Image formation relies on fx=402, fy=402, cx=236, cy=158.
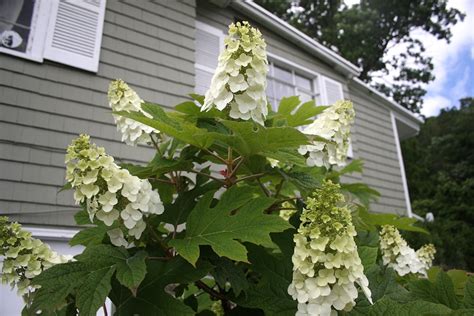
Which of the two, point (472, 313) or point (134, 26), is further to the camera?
point (134, 26)

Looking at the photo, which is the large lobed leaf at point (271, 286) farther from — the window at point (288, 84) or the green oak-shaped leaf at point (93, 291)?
the window at point (288, 84)

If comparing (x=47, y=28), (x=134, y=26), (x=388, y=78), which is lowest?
(x=47, y=28)

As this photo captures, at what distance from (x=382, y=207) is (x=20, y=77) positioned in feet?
20.0

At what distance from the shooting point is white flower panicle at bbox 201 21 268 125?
3.54 ft

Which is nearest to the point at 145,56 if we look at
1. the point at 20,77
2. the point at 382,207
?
the point at 20,77

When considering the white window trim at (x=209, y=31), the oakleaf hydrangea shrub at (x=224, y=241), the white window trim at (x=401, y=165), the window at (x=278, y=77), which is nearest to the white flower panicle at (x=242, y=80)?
the oakleaf hydrangea shrub at (x=224, y=241)

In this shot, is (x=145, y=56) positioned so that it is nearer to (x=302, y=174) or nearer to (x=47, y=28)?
(x=47, y=28)

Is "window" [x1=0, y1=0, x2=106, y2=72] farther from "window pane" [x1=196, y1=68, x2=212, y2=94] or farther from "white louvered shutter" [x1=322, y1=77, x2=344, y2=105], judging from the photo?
Result: "white louvered shutter" [x1=322, y1=77, x2=344, y2=105]


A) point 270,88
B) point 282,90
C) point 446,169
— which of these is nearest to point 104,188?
point 270,88

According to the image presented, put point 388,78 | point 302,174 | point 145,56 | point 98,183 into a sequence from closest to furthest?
point 98,183
point 302,174
point 145,56
point 388,78

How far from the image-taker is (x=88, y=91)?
12.9 ft

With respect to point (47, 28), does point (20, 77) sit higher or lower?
lower

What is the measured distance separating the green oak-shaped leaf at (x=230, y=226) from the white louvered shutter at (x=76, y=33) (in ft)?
10.9

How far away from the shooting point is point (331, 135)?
1387mm
